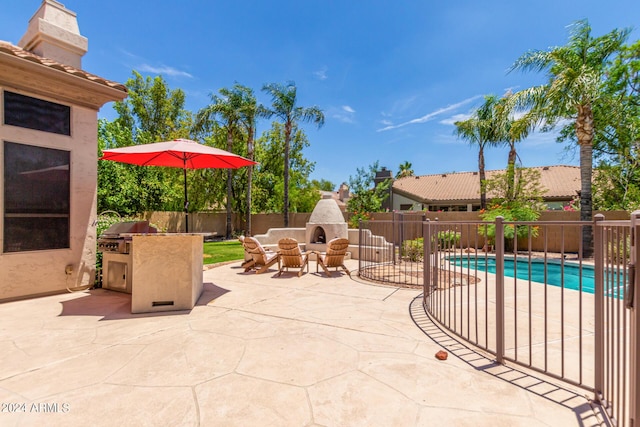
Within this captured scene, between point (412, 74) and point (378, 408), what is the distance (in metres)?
20.9

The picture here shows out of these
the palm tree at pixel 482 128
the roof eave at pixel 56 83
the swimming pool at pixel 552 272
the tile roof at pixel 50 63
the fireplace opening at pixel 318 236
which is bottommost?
the swimming pool at pixel 552 272

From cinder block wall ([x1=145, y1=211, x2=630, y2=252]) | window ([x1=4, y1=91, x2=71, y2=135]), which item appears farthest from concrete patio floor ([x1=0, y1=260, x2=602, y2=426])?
cinder block wall ([x1=145, y1=211, x2=630, y2=252])

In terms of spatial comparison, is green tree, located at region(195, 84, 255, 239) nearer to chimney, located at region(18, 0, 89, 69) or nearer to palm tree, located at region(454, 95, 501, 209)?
chimney, located at region(18, 0, 89, 69)

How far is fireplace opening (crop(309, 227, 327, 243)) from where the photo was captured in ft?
39.7

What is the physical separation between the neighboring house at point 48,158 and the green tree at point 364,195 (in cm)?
1036

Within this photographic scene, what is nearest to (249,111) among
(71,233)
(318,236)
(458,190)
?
(318,236)

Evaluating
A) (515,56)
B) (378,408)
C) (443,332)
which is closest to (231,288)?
(443,332)

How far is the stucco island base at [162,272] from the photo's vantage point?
480 centimetres

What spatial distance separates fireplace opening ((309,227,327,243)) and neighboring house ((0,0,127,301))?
7.33 m

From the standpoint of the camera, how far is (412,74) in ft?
63.5

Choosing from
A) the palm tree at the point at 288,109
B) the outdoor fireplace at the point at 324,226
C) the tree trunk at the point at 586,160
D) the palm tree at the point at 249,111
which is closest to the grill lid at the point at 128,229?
the outdoor fireplace at the point at 324,226

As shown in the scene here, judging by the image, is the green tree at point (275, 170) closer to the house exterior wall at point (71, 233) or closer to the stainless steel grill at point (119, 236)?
the house exterior wall at point (71, 233)

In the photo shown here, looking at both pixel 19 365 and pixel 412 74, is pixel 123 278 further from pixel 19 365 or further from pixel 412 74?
pixel 412 74

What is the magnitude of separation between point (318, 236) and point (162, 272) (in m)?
7.73
